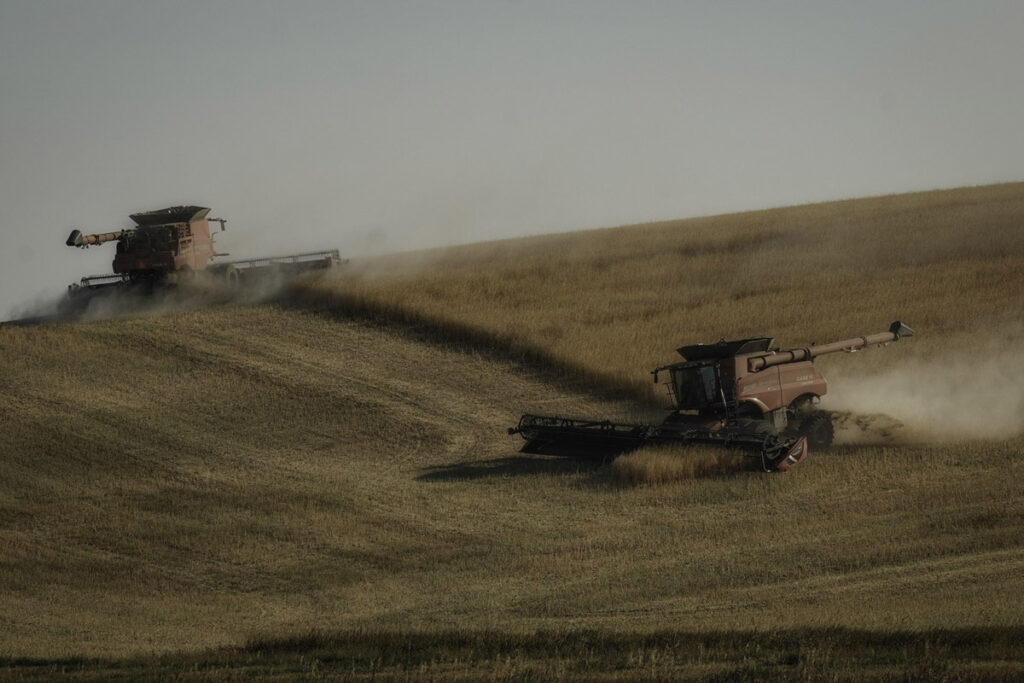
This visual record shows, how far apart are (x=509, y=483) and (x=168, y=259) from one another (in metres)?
18.3

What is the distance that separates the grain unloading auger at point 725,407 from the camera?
24188 mm

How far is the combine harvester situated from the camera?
126 feet

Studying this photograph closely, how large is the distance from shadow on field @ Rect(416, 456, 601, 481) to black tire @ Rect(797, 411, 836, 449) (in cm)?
410

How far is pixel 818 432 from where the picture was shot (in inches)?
989

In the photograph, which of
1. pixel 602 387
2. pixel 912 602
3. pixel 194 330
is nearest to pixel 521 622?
pixel 912 602

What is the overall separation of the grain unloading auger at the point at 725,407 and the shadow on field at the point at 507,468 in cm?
34

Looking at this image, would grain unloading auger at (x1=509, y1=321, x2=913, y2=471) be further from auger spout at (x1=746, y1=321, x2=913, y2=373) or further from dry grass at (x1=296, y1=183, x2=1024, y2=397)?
dry grass at (x1=296, y1=183, x2=1024, y2=397)

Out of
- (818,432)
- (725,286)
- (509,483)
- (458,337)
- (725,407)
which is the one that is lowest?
(509,483)

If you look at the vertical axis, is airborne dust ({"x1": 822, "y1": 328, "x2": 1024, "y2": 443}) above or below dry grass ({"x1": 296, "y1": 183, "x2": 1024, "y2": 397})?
below

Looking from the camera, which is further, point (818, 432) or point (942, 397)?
point (942, 397)

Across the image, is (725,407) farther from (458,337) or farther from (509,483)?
(458,337)

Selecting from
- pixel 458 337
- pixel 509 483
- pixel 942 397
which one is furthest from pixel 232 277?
pixel 942 397

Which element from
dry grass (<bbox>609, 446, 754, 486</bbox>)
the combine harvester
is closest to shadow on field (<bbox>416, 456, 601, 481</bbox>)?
dry grass (<bbox>609, 446, 754, 486</bbox>)

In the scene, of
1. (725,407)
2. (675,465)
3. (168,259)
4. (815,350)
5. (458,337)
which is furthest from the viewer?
(168,259)
